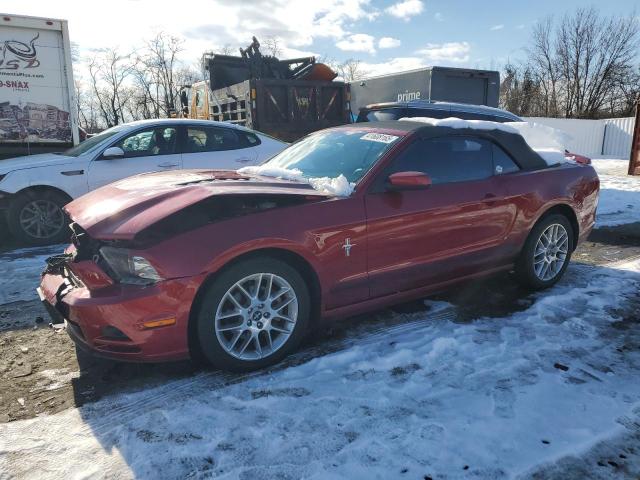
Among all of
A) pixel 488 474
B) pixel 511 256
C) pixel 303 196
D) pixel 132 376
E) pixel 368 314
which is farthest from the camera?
pixel 511 256

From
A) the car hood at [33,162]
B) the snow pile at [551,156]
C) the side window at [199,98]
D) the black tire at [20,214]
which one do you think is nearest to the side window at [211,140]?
the car hood at [33,162]

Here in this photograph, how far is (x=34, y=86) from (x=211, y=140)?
3311 mm

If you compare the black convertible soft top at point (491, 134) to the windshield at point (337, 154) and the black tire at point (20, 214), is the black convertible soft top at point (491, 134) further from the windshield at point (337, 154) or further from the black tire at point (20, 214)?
the black tire at point (20, 214)

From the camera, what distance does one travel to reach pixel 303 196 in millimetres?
3188

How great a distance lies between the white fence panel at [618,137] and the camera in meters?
24.1

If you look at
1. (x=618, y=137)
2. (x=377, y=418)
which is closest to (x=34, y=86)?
(x=377, y=418)

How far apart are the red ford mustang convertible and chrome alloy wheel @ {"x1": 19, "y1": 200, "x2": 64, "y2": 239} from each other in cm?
316

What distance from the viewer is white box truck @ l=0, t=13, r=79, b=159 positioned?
7566 mm

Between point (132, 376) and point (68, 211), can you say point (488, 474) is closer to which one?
point (132, 376)

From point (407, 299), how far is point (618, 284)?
7.85ft

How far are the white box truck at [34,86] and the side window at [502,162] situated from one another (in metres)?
6.91

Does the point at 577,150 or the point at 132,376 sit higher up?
the point at 577,150

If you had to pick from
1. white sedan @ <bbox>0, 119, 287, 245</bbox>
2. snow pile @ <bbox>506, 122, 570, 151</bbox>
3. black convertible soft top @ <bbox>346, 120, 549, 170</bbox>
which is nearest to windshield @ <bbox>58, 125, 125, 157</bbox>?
white sedan @ <bbox>0, 119, 287, 245</bbox>

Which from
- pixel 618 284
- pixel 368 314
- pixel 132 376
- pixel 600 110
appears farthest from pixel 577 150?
pixel 132 376
